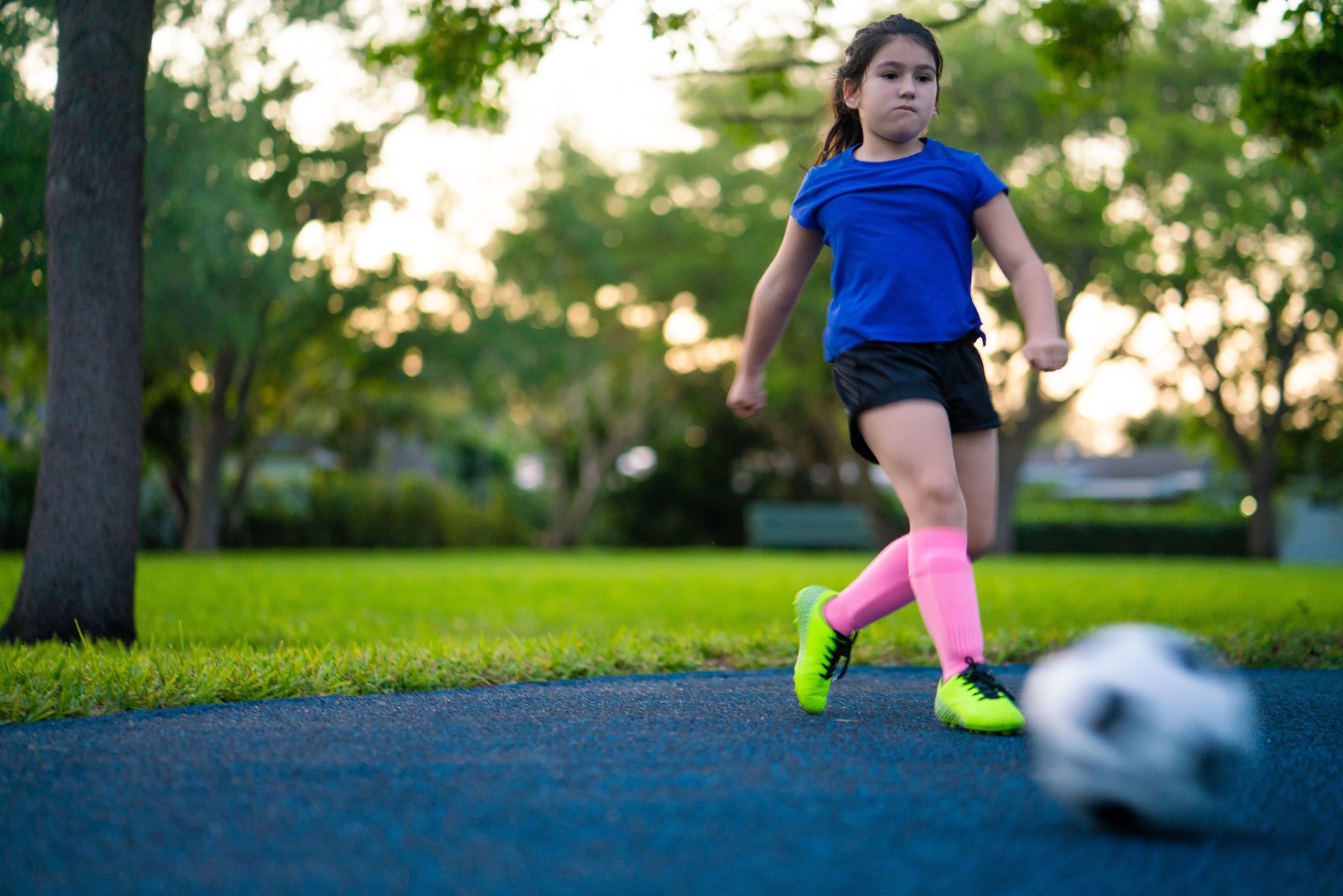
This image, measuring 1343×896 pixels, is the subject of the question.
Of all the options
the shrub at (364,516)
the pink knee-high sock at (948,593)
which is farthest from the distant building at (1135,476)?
the pink knee-high sock at (948,593)

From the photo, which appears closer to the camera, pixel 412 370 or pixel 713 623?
pixel 713 623

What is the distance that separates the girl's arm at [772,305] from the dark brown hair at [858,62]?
0.96 ft

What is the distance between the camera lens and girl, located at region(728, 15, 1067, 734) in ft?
10.0

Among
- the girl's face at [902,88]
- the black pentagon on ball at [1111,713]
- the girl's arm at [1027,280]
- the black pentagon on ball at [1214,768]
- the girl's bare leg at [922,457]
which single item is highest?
the girl's face at [902,88]

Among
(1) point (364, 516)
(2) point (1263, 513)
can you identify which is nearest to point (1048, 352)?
(2) point (1263, 513)

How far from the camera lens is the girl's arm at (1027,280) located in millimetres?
2924

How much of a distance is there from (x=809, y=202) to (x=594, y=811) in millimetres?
1906

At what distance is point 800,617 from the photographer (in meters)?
3.49

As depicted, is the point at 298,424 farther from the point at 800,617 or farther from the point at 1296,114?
the point at 800,617

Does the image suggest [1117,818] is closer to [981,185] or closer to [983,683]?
[983,683]

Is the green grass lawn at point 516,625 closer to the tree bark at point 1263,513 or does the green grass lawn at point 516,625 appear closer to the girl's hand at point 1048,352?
the girl's hand at point 1048,352

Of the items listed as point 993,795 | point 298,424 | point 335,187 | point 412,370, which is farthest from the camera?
point 298,424

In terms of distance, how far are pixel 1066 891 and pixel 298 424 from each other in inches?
1316

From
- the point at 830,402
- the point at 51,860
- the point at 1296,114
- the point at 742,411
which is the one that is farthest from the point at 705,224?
the point at 51,860
